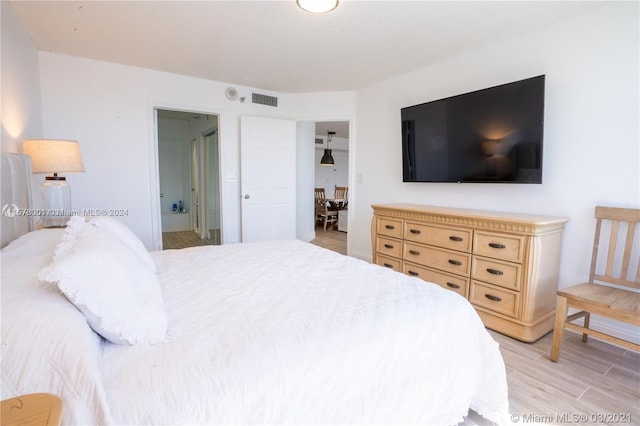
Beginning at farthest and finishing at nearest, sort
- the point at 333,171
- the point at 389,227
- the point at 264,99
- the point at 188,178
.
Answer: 1. the point at 333,171
2. the point at 188,178
3. the point at 264,99
4. the point at 389,227

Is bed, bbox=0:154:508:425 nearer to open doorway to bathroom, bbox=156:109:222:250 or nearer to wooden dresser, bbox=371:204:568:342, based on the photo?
Answer: wooden dresser, bbox=371:204:568:342

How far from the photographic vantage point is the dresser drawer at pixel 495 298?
7.52ft

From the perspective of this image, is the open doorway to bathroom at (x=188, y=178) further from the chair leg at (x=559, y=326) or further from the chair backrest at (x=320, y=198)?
the chair leg at (x=559, y=326)

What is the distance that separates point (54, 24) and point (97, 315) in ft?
9.75

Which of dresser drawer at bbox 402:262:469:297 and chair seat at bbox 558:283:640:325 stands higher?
chair seat at bbox 558:283:640:325

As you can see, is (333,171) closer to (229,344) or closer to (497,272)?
(497,272)

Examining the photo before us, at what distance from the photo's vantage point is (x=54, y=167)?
87.4 inches

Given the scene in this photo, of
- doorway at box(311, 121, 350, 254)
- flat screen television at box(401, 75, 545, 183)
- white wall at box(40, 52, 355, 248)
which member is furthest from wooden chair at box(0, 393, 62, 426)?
doorway at box(311, 121, 350, 254)

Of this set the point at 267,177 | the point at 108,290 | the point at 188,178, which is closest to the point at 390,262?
the point at 267,177

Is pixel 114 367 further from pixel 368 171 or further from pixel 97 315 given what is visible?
pixel 368 171

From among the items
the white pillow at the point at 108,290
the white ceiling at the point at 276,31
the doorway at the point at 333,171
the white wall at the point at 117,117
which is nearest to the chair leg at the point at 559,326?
the white ceiling at the point at 276,31

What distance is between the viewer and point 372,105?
4.19 metres

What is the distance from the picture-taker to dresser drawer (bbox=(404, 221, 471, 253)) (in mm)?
2572

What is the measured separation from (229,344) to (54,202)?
2.21 m
